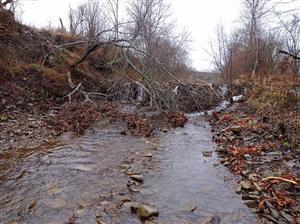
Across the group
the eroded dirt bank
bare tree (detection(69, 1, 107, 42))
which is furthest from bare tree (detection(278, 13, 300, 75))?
bare tree (detection(69, 1, 107, 42))

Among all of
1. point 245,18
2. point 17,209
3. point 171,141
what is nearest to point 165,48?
point 245,18

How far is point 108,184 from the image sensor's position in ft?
16.1

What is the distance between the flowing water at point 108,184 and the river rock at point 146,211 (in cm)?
9

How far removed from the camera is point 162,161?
20.4ft

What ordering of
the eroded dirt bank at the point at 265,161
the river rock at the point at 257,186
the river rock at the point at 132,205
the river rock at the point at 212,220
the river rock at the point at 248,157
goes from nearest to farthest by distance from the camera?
the river rock at the point at 212,220 → the river rock at the point at 132,205 → the eroded dirt bank at the point at 265,161 → the river rock at the point at 257,186 → the river rock at the point at 248,157

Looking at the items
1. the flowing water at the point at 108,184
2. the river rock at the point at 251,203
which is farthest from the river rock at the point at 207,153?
the river rock at the point at 251,203

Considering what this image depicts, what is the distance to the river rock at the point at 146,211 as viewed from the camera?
3943 mm

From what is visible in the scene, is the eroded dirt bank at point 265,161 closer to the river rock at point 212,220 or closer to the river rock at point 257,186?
the river rock at point 257,186

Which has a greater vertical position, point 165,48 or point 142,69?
point 165,48

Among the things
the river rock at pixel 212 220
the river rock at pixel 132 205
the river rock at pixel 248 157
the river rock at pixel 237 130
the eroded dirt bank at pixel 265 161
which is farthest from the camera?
the river rock at pixel 237 130

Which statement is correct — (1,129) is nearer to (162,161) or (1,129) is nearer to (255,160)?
(162,161)

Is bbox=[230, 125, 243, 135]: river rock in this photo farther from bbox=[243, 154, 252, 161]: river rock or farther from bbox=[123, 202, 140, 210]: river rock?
bbox=[123, 202, 140, 210]: river rock

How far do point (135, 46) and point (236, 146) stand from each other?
5139mm

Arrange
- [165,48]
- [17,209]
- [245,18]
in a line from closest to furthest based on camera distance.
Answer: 1. [17,209]
2. [165,48]
3. [245,18]
